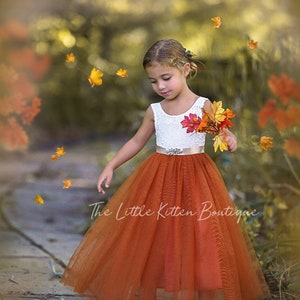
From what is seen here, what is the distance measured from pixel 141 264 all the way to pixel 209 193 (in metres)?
0.31

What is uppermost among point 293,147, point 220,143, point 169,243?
point 220,143

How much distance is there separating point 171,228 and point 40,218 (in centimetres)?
181

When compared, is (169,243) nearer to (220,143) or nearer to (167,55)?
(220,143)

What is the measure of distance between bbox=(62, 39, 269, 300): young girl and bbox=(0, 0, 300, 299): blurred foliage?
0.77 metres

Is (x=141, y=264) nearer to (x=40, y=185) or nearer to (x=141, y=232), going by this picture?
(x=141, y=232)

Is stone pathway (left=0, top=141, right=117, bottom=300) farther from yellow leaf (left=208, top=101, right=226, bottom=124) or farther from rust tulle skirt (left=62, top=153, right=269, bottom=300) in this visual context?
yellow leaf (left=208, top=101, right=226, bottom=124)

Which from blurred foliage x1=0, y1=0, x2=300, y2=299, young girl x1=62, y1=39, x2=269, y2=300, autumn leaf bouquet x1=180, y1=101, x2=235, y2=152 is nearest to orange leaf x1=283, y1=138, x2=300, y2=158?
blurred foliage x1=0, y1=0, x2=300, y2=299

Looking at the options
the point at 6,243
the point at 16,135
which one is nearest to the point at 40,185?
the point at 6,243

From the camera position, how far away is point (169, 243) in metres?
2.26

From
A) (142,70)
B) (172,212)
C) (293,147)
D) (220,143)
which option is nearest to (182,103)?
(220,143)

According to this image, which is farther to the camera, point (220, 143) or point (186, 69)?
point (186, 69)

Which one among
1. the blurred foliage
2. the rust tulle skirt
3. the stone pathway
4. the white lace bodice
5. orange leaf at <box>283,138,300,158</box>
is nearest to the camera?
the rust tulle skirt

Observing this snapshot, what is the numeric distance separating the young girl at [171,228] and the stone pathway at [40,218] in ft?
0.95

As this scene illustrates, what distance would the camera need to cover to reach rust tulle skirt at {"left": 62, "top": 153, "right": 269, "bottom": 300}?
7.32 feet
